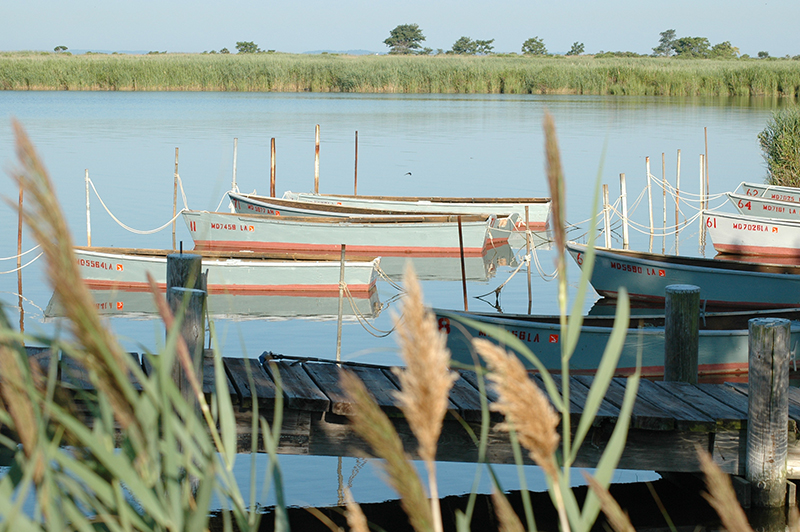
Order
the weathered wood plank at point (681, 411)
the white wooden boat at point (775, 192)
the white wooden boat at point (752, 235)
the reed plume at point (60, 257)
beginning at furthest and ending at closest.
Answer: the white wooden boat at point (775, 192) < the white wooden boat at point (752, 235) < the weathered wood plank at point (681, 411) < the reed plume at point (60, 257)

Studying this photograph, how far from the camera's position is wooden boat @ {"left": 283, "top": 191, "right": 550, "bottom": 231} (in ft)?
56.2

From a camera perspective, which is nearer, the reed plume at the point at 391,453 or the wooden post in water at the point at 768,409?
the reed plume at the point at 391,453

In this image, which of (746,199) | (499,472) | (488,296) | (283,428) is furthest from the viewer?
(746,199)

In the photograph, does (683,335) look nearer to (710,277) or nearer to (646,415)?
(646,415)

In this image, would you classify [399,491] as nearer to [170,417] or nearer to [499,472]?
[170,417]

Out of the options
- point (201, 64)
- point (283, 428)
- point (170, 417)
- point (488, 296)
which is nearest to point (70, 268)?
point (170, 417)

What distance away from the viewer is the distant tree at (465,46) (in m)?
101

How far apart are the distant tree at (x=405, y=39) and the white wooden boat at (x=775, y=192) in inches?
3842

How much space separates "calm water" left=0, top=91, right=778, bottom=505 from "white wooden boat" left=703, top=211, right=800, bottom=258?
1355 mm

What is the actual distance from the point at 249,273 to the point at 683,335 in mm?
7670

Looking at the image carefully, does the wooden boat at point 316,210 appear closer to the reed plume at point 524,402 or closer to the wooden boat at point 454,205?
the wooden boat at point 454,205

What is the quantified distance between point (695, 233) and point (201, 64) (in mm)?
40375

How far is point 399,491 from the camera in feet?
3.02

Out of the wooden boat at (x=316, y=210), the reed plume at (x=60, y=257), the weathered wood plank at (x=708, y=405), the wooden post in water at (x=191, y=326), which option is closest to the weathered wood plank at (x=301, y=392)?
the wooden post in water at (x=191, y=326)
